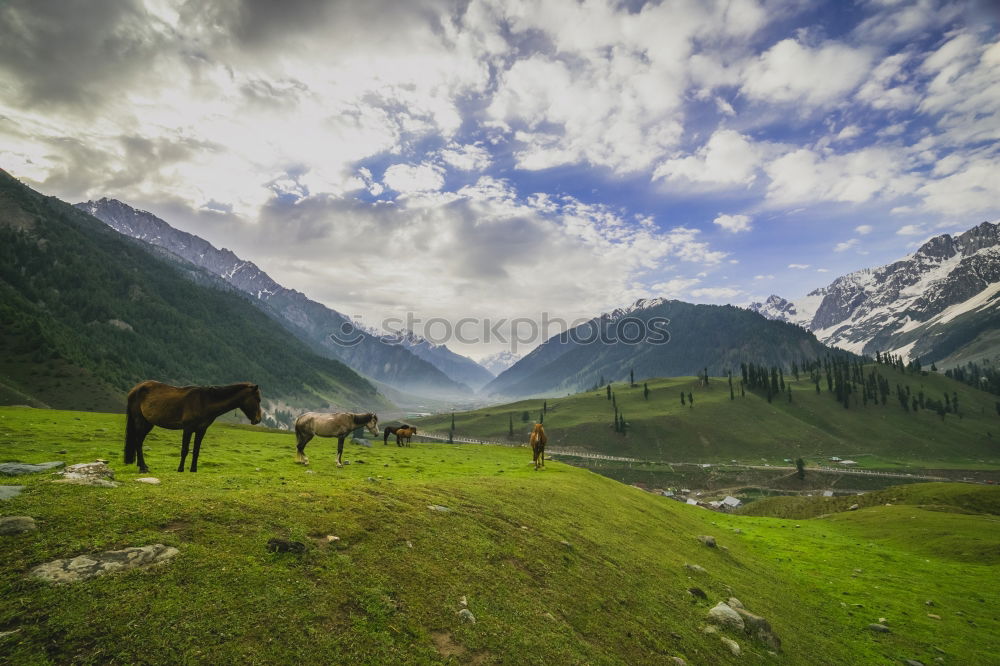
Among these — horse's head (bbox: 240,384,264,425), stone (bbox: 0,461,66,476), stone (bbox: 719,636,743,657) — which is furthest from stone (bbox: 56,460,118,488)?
stone (bbox: 719,636,743,657)

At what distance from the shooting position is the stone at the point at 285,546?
8.93 meters

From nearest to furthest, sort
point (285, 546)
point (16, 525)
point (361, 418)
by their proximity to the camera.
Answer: point (16, 525) < point (285, 546) < point (361, 418)

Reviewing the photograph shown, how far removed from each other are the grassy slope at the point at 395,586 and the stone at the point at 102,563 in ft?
0.63

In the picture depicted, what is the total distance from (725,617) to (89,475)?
18.6 metres

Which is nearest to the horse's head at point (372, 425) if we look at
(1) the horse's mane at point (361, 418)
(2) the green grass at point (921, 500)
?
(1) the horse's mane at point (361, 418)

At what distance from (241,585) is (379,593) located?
260cm

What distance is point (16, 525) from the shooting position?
7043 mm

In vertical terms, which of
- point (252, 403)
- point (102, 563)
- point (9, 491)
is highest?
point (252, 403)

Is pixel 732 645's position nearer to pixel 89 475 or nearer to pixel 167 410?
pixel 89 475

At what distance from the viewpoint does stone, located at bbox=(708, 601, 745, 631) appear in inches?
528

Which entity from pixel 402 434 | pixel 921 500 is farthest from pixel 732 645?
pixel 921 500

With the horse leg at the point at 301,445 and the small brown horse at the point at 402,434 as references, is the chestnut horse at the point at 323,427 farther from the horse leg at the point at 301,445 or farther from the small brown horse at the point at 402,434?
the small brown horse at the point at 402,434

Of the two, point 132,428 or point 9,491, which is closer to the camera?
point 9,491

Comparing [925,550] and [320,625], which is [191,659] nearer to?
[320,625]
